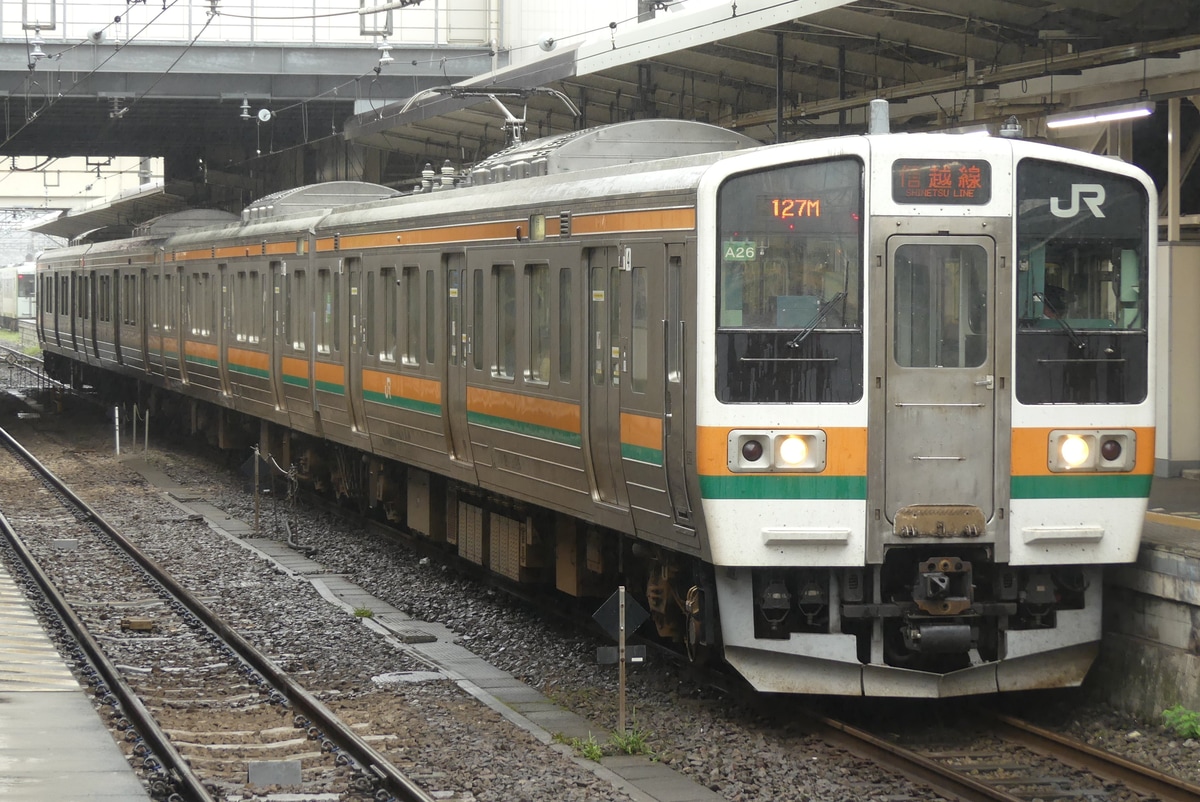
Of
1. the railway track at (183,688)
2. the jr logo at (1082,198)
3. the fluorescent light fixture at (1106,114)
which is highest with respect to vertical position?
the fluorescent light fixture at (1106,114)

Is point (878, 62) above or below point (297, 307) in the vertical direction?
above

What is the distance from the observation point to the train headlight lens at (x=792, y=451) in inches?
318

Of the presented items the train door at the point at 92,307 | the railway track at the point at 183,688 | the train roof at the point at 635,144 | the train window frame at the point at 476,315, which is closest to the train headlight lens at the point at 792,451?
the railway track at the point at 183,688

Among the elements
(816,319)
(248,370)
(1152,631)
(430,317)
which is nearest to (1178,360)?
(1152,631)

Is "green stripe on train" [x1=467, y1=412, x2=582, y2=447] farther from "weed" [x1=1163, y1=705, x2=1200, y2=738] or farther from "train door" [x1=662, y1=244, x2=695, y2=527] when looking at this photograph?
"weed" [x1=1163, y1=705, x2=1200, y2=738]

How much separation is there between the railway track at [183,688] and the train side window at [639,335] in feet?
7.48

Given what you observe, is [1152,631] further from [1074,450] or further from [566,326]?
[566,326]

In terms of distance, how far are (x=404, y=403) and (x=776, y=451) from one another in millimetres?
5653

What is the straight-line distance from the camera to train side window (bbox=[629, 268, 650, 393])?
8.83 metres

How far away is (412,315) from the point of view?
1307 centimetres

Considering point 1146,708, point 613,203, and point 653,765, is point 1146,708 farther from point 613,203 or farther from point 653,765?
point 613,203

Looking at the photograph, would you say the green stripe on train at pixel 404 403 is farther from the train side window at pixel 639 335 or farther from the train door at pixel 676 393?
the train door at pixel 676 393

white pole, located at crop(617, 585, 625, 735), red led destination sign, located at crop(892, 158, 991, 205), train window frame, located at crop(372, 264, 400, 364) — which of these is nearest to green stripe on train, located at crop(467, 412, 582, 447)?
white pole, located at crop(617, 585, 625, 735)

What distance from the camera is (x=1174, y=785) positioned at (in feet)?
23.6
